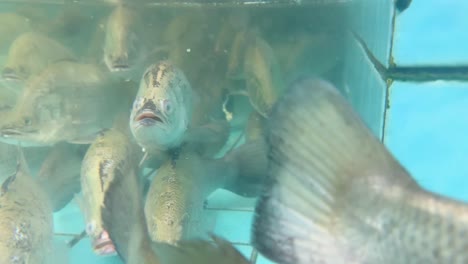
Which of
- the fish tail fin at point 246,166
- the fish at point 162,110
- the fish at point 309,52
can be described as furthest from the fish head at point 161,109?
the fish at point 309,52

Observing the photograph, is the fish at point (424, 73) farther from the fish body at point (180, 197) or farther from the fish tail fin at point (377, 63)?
the fish body at point (180, 197)

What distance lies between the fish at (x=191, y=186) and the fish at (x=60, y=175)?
26.3 inches

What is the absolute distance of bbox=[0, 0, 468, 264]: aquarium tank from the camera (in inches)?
21.4

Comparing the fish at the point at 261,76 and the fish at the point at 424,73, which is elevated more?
the fish at the point at 424,73

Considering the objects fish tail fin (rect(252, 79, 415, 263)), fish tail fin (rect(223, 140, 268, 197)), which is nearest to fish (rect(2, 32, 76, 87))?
fish tail fin (rect(223, 140, 268, 197))

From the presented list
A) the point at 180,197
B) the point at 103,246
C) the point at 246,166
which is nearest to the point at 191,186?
the point at 180,197

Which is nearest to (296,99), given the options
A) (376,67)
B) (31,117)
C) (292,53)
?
(376,67)

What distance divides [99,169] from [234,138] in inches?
58.3

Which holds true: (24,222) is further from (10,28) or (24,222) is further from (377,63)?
(10,28)

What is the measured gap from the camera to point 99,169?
1.94 m

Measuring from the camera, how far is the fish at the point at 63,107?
238cm

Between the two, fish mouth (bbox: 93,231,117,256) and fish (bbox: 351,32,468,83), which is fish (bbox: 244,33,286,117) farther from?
fish mouth (bbox: 93,231,117,256)

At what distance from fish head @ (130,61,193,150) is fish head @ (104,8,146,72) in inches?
25.2

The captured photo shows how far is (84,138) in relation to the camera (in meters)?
2.52
